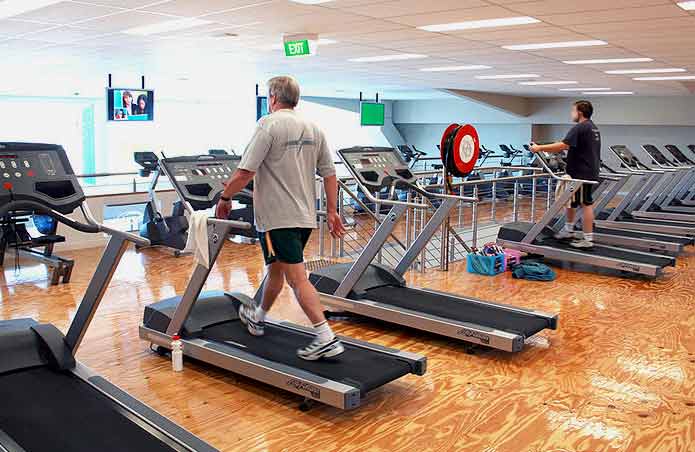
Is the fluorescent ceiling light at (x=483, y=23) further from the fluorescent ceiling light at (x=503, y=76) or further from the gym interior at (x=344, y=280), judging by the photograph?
the fluorescent ceiling light at (x=503, y=76)

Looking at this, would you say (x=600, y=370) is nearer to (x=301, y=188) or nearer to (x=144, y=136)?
(x=301, y=188)

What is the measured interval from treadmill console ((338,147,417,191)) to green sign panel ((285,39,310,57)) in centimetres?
184

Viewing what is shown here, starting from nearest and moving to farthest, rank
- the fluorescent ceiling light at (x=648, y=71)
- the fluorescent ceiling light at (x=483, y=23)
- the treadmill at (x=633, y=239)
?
the fluorescent ceiling light at (x=483, y=23)
the treadmill at (x=633, y=239)
the fluorescent ceiling light at (x=648, y=71)

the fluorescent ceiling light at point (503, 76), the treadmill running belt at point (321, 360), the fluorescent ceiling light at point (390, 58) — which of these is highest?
the fluorescent ceiling light at point (503, 76)

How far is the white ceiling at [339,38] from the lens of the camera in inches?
192

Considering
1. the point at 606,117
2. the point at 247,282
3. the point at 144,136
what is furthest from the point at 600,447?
the point at 144,136

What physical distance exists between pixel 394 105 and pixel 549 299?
14.4 metres

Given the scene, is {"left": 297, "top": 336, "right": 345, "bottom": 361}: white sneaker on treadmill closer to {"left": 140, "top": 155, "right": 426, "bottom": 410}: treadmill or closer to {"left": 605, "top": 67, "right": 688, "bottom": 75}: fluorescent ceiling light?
{"left": 140, "top": 155, "right": 426, "bottom": 410}: treadmill

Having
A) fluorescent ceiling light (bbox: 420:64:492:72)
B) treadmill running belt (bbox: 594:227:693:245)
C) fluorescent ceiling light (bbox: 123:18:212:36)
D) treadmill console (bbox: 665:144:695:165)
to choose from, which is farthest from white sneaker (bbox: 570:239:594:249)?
treadmill console (bbox: 665:144:695:165)

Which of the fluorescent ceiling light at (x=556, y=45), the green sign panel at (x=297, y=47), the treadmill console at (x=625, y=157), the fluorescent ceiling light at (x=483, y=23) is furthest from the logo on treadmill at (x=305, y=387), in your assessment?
the treadmill console at (x=625, y=157)

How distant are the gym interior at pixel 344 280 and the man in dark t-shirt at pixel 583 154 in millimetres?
22

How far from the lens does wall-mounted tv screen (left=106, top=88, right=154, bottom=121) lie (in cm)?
1109

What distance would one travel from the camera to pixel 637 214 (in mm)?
9297

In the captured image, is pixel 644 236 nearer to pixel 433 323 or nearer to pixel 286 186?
pixel 433 323
